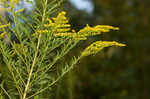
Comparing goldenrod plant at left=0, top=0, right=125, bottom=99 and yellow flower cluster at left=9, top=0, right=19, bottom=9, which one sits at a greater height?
yellow flower cluster at left=9, top=0, right=19, bottom=9

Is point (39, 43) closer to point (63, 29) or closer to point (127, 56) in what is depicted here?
point (63, 29)

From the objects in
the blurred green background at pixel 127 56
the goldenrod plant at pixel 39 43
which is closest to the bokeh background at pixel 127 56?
the blurred green background at pixel 127 56

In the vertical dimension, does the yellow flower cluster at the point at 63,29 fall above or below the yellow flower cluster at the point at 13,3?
below

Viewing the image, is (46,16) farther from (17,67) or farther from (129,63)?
(129,63)

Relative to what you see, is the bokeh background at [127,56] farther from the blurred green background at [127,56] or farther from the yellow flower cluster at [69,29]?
the yellow flower cluster at [69,29]

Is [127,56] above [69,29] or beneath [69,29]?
beneath

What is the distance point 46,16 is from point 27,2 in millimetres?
85

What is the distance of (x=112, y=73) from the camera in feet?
22.8

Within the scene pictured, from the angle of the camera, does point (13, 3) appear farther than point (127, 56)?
No

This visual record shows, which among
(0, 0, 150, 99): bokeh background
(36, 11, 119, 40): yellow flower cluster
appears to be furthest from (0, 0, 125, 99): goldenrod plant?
(0, 0, 150, 99): bokeh background

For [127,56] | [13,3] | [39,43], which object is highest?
[13,3]

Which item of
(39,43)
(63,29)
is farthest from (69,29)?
(39,43)

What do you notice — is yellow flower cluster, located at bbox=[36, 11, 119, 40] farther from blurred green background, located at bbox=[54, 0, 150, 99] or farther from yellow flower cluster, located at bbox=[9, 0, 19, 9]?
blurred green background, located at bbox=[54, 0, 150, 99]

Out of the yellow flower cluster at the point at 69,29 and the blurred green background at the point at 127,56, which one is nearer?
the yellow flower cluster at the point at 69,29
